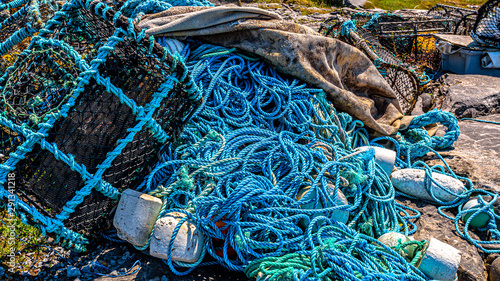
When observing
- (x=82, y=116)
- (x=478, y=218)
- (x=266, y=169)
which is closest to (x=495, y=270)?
(x=478, y=218)

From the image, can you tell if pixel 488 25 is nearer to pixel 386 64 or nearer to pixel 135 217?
pixel 386 64

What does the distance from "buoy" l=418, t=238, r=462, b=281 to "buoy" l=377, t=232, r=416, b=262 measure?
0.12 meters

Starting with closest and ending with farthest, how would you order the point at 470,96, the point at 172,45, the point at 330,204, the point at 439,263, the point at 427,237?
the point at 439,263
the point at 330,204
the point at 427,237
the point at 172,45
the point at 470,96

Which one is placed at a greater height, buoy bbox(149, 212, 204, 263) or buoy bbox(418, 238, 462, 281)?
buoy bbox(149, 212, 204, 263)

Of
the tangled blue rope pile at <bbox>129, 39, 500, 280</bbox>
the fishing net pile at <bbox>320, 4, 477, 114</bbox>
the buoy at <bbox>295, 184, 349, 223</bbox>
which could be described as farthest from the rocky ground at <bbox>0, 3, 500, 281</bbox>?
the fishing net pile at <bbox>320, 4, 477, 114</bbox>

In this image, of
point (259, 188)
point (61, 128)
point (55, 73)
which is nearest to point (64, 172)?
Result: point (61, 128)

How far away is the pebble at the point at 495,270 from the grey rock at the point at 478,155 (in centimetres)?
73

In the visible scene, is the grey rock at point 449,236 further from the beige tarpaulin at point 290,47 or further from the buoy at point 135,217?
the buoy at point 135,217

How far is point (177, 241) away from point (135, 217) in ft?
0.96

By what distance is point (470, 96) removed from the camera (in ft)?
14.9

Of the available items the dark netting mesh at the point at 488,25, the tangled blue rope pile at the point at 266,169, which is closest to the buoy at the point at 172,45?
the tangled blue rope pile at the point at 266,169

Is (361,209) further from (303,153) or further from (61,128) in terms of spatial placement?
(61,128)

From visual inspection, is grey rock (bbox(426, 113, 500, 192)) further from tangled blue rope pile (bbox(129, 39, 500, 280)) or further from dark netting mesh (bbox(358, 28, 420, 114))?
dark netting mesh (bbox(358, 28, 420, 114))

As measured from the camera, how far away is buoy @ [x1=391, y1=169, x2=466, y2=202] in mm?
2562
